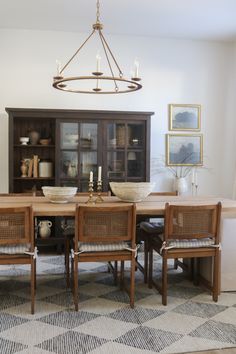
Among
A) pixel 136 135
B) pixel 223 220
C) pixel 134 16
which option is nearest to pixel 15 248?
pixel 223 220

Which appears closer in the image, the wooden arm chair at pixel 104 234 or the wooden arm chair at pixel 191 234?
the wooden arm chair at pixel 104 234

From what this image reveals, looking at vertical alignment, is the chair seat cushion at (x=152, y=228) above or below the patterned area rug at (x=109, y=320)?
above

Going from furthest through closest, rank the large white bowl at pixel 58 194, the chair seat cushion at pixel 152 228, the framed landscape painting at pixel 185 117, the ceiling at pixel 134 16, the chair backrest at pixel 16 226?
1. the framed landscape painting at pixel 185 117
2. the ceiling at pixel 134 16
3. the chair seat cushion at pixel 152 228
4. the large white bowl at pixel 58 194
5. the chair backrest at pixel 16 226

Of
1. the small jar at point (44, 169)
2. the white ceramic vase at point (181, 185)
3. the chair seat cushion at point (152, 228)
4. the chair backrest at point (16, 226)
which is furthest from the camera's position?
the white ceramic vase at point (181, 185)

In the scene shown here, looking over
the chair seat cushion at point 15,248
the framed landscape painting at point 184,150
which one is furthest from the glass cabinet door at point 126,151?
the chair seat cushion at point 15,248

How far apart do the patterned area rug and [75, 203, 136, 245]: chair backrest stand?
1.84 feet

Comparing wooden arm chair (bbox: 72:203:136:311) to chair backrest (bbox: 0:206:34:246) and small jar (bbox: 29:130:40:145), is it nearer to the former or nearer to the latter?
chair backrest (bbox: 0:206:34:246)

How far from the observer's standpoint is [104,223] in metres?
2.92

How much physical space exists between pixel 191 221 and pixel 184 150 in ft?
8.60

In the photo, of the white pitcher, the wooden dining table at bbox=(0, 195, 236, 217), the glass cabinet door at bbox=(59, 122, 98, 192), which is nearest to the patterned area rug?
the wooden dining table at bbox=(0, 195, 236, 217)

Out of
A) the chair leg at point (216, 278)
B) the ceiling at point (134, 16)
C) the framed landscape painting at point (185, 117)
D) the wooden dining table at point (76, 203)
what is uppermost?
the ceiling at point (134, 16)

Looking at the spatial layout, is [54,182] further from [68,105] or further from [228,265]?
[228,265]

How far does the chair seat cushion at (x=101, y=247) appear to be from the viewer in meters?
2.93

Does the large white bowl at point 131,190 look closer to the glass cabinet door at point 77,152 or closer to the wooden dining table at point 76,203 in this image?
the wooden dining table at point 76,203
